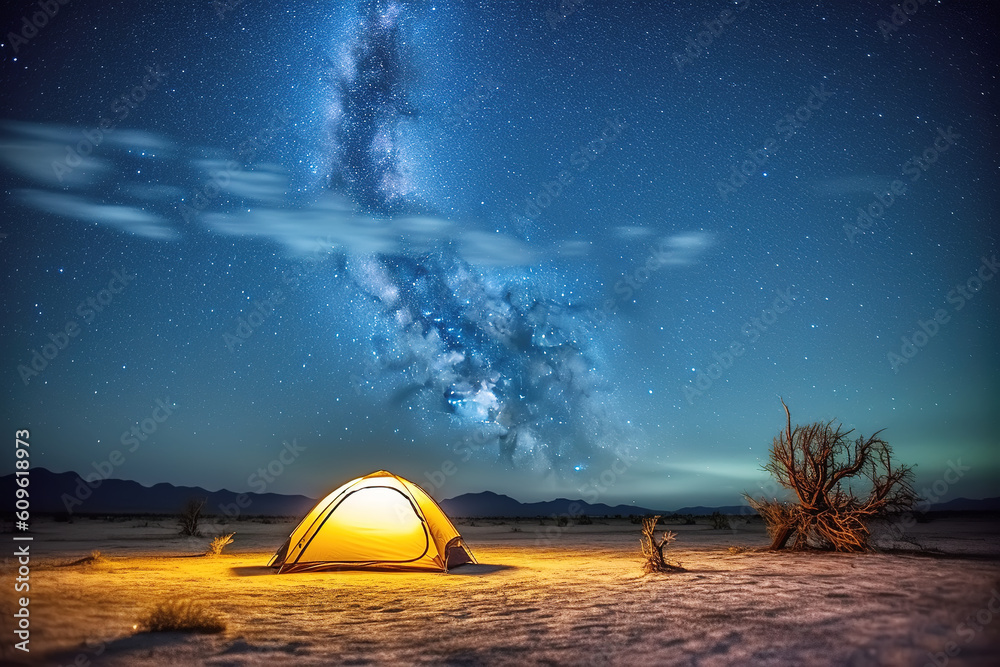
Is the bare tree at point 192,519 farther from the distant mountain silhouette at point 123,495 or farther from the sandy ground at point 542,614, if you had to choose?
the distant mountain silhouette at point 123,495

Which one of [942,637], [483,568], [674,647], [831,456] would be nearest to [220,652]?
[674,647]

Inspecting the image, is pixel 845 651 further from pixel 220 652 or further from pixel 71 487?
pixel 71 487

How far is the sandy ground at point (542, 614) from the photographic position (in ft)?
18.2

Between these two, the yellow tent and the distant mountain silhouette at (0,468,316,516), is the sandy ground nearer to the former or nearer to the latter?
the yellow tent

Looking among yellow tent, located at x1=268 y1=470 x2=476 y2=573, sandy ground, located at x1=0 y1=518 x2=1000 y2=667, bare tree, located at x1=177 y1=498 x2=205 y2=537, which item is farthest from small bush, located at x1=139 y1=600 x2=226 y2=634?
bare tree, located at x1=177 y1=498 x2=205 y2=537

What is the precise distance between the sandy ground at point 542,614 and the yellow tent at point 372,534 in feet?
1.72

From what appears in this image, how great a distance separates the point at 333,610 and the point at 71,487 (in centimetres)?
14441

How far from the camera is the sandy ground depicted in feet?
18.2

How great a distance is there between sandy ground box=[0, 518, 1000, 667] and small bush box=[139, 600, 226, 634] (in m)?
0.15

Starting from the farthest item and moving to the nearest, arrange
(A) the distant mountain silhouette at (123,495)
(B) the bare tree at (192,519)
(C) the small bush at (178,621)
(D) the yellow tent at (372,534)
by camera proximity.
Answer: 1. (A) the distant mountain silhouette at (123,495)
2. (B) the bare tree at (192,519)
3. (D) the yellow tent at (372,534)
4. (C) the small bush at (178,621)

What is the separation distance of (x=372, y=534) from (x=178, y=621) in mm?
6248

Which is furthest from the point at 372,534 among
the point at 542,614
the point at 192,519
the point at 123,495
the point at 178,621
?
the point at 123,495

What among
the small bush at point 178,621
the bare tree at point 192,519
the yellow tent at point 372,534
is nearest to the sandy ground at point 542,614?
the small bush at point 178,621

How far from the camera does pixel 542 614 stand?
7695mm
